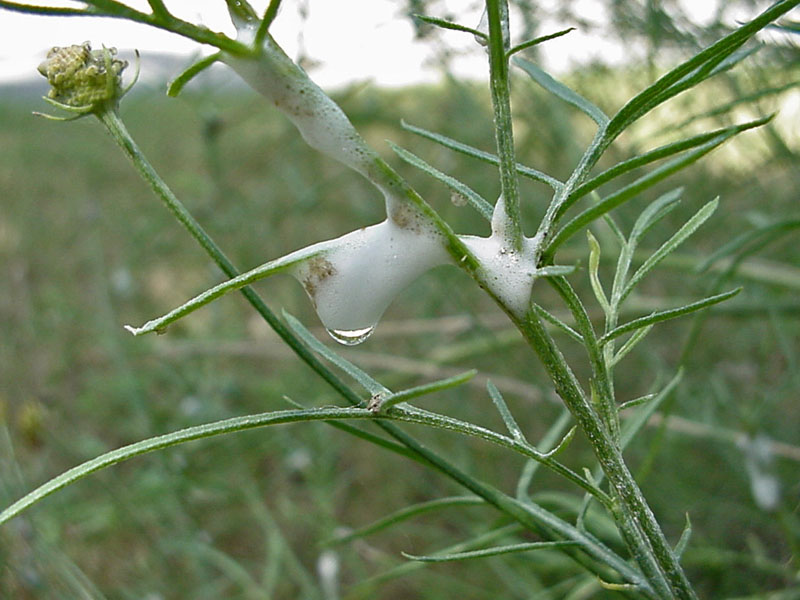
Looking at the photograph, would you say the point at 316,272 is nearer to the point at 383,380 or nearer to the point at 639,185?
the point at 639,185

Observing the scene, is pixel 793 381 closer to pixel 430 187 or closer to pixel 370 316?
pixel 370 316

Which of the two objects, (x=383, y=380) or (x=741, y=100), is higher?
(x=741, y=100)

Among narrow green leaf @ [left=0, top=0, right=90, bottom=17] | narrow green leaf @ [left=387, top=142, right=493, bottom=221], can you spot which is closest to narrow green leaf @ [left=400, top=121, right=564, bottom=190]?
narrow green leaf @ [left=387, top=142, right=493, bottom=221]

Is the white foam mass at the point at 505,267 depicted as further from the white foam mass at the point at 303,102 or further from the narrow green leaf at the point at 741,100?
the narrow green leaf at the point at 741,100

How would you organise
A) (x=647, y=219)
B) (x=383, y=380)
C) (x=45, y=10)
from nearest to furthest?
(x=45, y=10) → (x=647, y=219) → (x=383, y=380)

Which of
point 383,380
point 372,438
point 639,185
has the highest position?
point 639,185

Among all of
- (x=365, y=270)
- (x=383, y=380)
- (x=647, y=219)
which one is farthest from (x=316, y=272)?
(x=383, y=380)

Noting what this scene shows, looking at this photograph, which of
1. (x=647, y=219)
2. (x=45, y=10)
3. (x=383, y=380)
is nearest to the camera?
(x=45, y=10)
